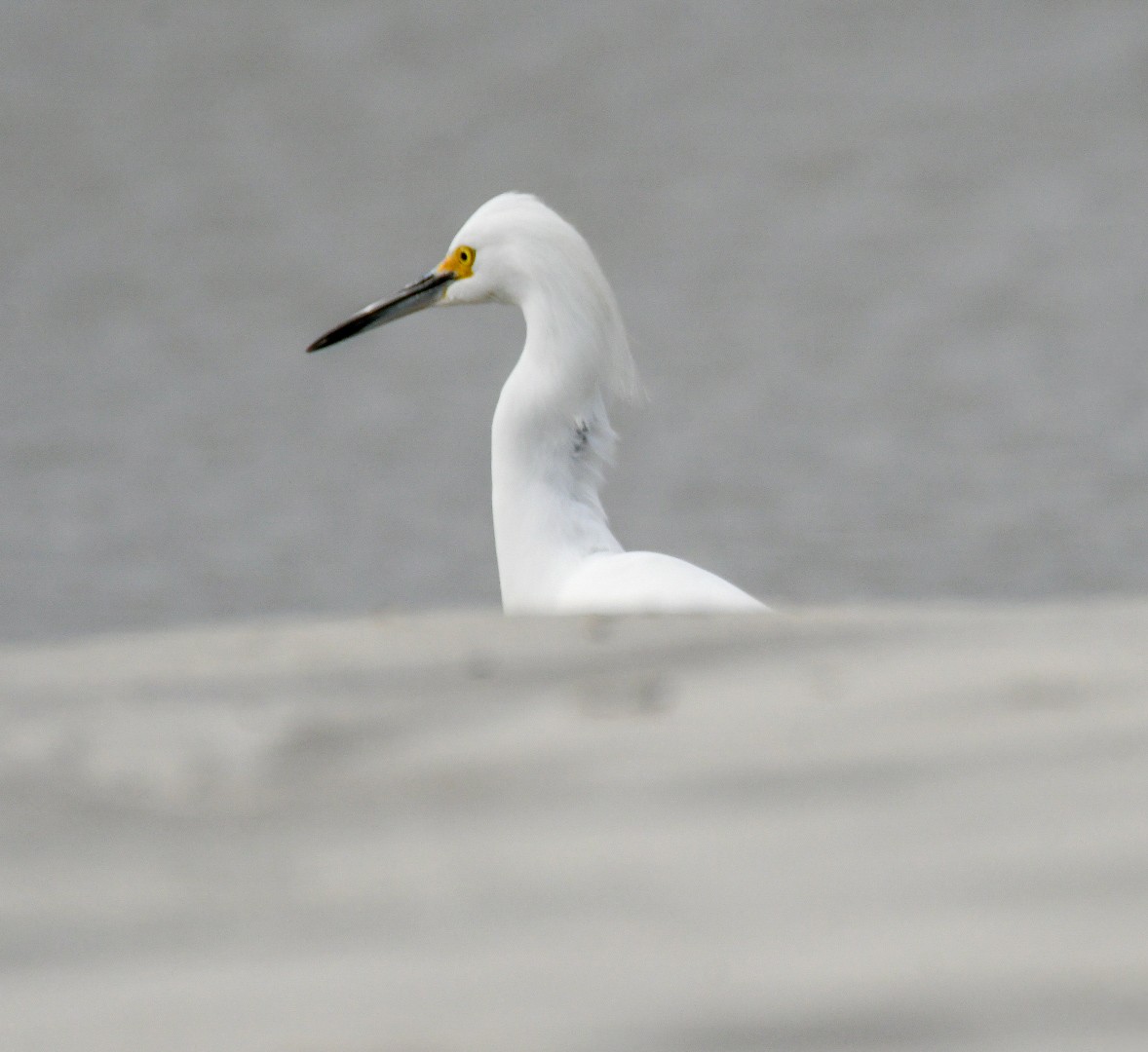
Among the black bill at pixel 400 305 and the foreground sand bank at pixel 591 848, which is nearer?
the foreground sand bank at pixel 591 848

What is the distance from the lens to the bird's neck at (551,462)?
149 inches

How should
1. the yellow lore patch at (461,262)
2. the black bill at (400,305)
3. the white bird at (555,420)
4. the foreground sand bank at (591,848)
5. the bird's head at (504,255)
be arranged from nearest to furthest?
the foreground sand bank at (591,848)
the white bird at (555,420)
the bird's head at (504,255)
the yellow lore patch at (461,262)
the black bill at (400,305)

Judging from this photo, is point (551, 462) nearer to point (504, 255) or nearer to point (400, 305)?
point (504, 255)

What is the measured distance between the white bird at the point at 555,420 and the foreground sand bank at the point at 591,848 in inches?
92.5

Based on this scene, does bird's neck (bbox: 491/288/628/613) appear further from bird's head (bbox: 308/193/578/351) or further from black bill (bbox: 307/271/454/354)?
black bill (bbox: 307/271/454/354)

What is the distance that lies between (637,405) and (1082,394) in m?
9.62

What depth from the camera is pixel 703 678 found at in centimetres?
123

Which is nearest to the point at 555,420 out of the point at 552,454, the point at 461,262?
the point at 552,454

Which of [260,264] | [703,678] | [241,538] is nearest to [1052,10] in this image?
[260,264]

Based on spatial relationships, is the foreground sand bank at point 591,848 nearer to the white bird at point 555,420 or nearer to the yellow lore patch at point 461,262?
the white bird at point 555,420

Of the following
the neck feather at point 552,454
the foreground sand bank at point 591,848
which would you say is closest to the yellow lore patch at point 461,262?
the neck feather at point 552,454

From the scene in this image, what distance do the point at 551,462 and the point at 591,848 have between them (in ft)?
9.33

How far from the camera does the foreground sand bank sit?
2.73ft

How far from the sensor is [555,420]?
12.5 ft
